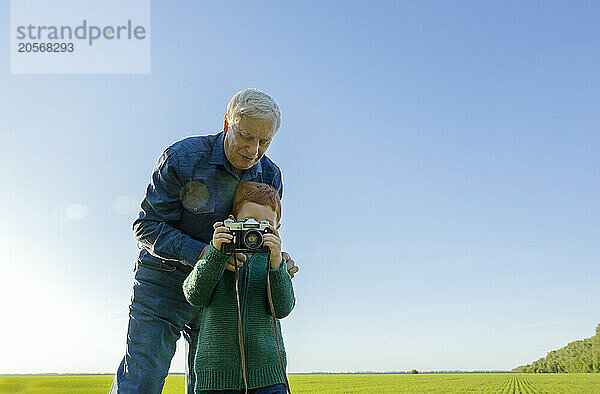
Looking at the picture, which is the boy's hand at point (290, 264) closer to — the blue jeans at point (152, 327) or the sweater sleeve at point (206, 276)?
the sweater sleeve at point (206, 276)

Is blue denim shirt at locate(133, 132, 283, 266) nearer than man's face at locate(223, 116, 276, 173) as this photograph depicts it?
No

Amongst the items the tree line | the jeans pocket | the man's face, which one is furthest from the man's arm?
the tree line

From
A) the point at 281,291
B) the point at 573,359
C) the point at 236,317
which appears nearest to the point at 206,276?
the point at 236,317

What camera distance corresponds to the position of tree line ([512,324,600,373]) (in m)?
65.1

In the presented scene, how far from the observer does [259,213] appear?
2.75m

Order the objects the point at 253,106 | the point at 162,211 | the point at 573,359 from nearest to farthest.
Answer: the point at 253,106 → the point at 162,211 → the point at 573,359

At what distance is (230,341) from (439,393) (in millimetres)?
23304

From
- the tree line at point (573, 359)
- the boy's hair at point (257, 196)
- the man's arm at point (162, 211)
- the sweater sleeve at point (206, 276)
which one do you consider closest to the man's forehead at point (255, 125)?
the boy's hair at point (257, 196)

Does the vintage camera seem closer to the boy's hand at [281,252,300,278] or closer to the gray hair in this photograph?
the boy's hand at [281,252,300,278]

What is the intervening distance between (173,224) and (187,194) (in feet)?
0.59

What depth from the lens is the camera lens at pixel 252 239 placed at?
2.47 m

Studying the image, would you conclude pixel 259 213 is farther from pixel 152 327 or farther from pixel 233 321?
pixel 152 327

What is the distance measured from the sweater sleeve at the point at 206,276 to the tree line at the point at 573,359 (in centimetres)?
7011

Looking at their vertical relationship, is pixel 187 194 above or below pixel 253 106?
below
